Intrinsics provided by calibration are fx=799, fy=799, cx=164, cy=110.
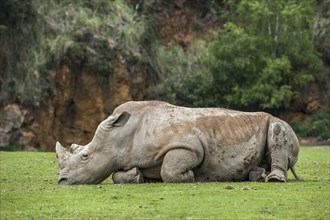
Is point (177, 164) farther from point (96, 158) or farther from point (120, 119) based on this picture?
point (96, 158)

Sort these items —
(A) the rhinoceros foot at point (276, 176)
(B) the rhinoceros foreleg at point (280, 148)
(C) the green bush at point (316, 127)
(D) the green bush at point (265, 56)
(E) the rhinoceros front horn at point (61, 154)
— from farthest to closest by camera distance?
(D) the green bush at point (265, 56)
(C) the green bush at point (316, 127)
(B) the rhinoceros foreleg at point (280, 148)
(A) the rhinoceros foot at point (276, 176)
(E) the rhinoceros front horn at point (61, 154)

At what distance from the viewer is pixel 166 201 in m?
12.2

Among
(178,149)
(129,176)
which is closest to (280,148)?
(178,149)

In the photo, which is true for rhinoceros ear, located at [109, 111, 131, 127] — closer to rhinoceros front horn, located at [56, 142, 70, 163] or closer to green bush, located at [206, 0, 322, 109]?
rhinoceros front horn, located at [56, 142, 70, 163]

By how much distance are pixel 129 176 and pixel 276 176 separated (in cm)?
292

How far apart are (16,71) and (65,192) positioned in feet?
96.6

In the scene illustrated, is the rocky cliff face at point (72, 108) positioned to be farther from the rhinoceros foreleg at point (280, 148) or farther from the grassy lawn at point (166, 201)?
the rhinoceros foreleg at point (280, 148)

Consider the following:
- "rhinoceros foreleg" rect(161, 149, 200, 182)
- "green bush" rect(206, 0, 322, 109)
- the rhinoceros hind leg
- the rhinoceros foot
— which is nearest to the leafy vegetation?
"green bush" rect(206, 0, 322, 109)

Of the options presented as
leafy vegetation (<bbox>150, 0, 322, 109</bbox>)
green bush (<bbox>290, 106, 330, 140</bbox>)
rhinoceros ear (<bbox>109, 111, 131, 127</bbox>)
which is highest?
rhinoceros ear (<bbox>109, 111, 131, 127</bbox>)

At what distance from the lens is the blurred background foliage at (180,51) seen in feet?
141

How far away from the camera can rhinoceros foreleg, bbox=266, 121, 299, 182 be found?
1627 cm

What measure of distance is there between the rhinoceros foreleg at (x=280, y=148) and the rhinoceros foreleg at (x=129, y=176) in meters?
2.59

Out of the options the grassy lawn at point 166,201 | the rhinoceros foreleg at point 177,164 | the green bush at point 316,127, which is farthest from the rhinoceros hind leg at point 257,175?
the green bush at point 316,127

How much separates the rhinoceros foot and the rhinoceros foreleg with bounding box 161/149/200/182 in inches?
65.0
